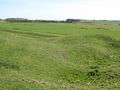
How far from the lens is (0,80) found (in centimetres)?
1326

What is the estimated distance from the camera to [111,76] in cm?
1856

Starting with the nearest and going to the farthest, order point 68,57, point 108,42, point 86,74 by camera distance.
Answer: point 86,74 → point 68,57 → point 108,42

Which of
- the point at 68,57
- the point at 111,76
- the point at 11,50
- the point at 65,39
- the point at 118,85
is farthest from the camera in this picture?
the point at 65,39

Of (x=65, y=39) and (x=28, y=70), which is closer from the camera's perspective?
(x=28, y=70)

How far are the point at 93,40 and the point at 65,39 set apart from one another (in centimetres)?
656

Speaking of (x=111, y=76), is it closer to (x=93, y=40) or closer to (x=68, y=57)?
(x=68, y=57)

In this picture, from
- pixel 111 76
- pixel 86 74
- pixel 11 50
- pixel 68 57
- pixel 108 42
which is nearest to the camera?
pixel 111 76

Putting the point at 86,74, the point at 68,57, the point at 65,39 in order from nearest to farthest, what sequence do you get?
the point at 86,74 < the point at 68,57 < the point at 65,39

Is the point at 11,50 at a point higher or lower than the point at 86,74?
higher

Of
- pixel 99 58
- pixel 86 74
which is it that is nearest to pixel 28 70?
pixel 86 74

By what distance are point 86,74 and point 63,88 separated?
22.5 ft

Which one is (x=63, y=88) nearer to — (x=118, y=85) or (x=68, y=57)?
(x=118, y=85)

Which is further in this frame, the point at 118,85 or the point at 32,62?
the point at 32,62

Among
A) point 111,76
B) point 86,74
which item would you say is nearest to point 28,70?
point 86,74
